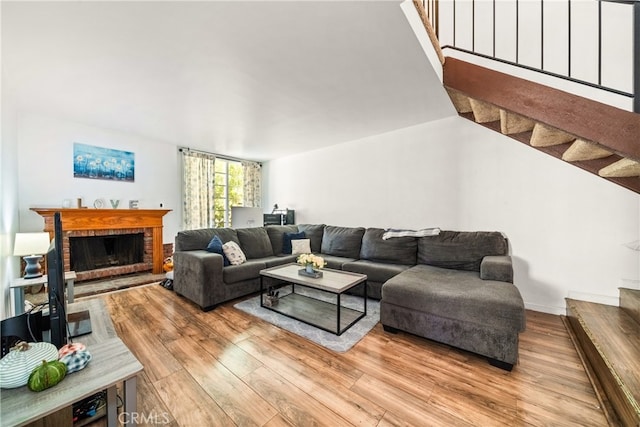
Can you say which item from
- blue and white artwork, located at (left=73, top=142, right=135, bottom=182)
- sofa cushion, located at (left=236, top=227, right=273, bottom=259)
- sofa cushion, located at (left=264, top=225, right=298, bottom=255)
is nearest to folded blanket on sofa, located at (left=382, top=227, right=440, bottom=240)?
sofa cushion, located at (left=264, top=225, right=298, bottom=255)

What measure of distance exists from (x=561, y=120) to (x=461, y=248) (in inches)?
67.0

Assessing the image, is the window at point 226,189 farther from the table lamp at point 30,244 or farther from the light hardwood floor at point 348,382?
the light hardwood floor at point 348,382

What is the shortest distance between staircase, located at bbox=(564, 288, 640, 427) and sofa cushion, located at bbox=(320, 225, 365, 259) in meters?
2.39

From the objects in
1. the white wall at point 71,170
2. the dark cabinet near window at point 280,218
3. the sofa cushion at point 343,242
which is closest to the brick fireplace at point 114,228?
the white wall at point 71,170

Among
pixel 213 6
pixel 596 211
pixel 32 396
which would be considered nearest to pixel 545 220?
pixel 596 211

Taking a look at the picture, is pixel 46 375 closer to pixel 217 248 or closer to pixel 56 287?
pixel 56 287

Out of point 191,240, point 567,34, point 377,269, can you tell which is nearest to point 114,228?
point 191,240

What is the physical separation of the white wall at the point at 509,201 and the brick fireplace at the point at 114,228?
348 centimetres

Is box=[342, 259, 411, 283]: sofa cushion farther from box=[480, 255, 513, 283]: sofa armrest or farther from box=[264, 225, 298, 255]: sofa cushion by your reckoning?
box=[264, 225, 298, 255]: sofa cushion

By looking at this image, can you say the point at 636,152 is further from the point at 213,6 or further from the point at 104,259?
the point at 104,259

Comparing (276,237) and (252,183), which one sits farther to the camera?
(252,183)

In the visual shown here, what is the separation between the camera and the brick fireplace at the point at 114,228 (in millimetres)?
3588

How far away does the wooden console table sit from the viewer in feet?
2.46

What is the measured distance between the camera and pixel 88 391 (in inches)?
33.3
